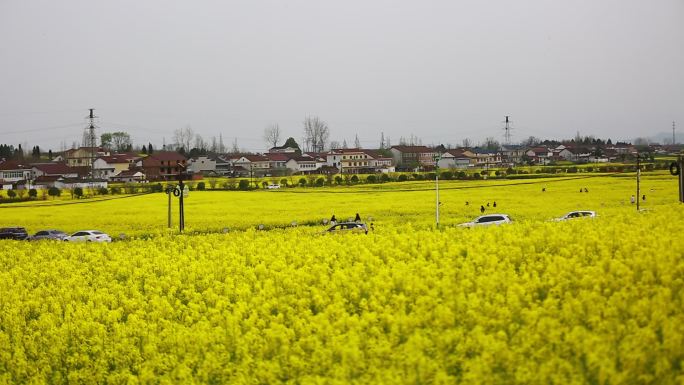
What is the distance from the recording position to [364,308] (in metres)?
11.5

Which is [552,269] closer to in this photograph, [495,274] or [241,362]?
[495,274]

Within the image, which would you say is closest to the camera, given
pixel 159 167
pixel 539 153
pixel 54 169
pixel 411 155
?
pixel 159 167

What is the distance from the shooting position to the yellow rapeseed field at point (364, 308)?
8.95 m

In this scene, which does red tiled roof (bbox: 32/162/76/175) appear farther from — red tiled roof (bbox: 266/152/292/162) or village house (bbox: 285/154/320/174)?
village house (bbox: 285/154/320/174)

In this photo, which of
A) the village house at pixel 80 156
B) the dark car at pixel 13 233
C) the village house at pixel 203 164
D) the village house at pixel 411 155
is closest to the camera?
the dark car at pixel 13 233

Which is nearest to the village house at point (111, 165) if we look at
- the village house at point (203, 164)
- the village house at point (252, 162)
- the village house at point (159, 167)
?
the village house at point (159, 167)

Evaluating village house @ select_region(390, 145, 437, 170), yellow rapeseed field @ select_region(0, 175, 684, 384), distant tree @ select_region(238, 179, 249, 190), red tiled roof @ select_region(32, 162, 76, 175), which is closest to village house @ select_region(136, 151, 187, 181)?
red tiled roof @ select_region(32, 162, 76, 175)

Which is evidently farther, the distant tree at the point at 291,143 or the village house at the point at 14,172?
the distant tree at the point at 291,143

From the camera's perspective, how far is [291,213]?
41.6m

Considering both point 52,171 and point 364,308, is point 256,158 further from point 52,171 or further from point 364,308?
point 364,308

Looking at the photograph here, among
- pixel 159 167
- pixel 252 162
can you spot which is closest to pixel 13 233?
pixel 159 167

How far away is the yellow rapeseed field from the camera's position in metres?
8.95

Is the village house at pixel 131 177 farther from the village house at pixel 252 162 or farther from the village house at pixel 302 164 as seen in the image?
the village house at pixel 302 164

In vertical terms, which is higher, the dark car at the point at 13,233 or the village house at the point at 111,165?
the village house at the point at 111,165
